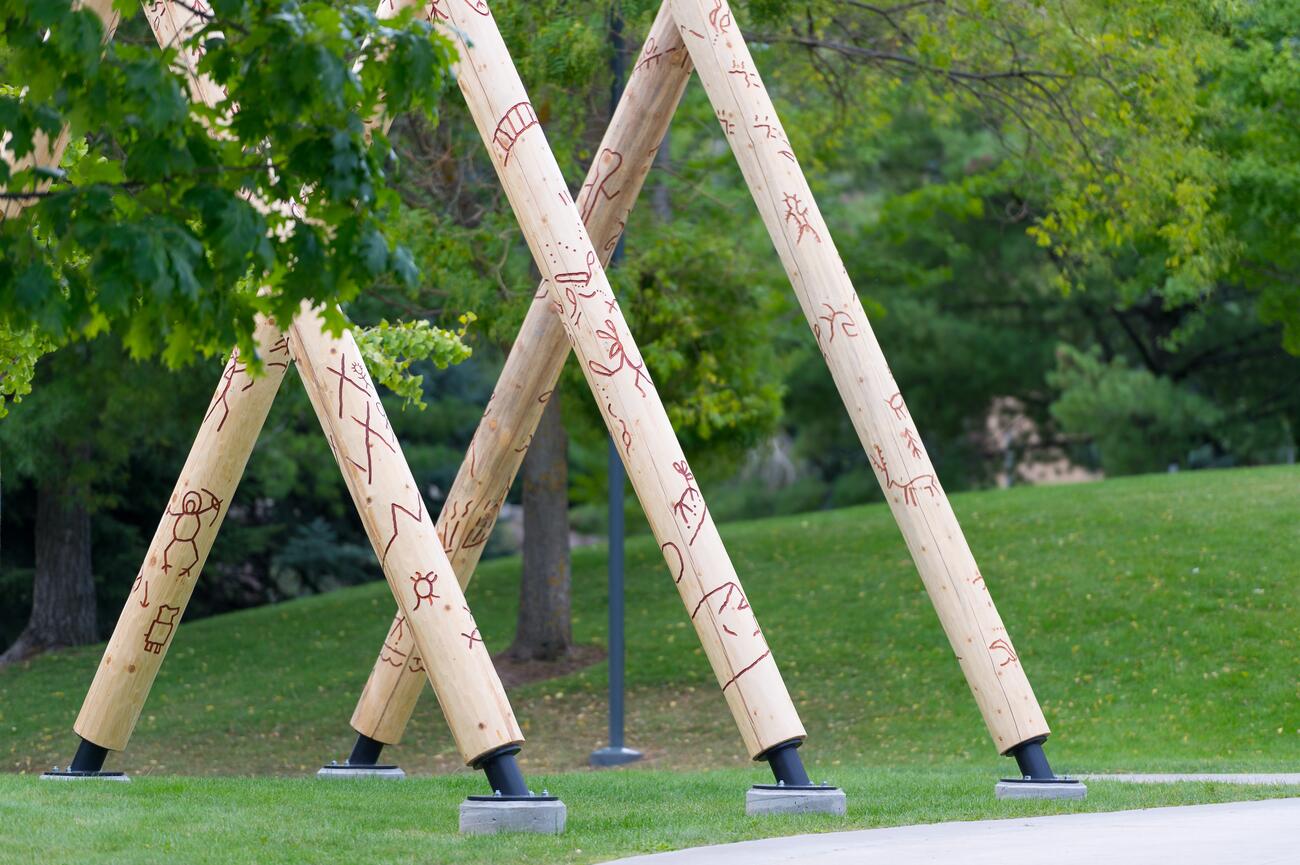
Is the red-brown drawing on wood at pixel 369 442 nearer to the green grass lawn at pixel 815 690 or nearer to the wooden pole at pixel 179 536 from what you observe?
the wooden pole at pixel 179 536

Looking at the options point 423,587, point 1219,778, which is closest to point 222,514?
point 423,587

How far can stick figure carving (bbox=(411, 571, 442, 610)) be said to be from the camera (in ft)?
24.9

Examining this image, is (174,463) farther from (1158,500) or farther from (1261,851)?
(1261,851)

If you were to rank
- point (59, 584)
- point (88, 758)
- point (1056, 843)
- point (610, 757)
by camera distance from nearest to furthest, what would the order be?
point (1056, 843) → point (88, 758) → point (610, 757) → point (59, 584)

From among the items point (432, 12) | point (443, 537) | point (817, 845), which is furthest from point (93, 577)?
point (817, 845)

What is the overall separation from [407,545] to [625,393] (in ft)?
4.36

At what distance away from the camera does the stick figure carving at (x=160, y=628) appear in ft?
31.6

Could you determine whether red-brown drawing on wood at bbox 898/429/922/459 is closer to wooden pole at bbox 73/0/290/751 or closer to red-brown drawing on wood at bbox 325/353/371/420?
red-brown drawing on wood at bbox 325/353/371/420

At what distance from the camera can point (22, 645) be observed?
2170 centimetres

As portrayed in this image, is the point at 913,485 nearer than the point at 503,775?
No

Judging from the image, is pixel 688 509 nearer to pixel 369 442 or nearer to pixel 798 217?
pixel 369 442

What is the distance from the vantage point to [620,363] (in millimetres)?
8164

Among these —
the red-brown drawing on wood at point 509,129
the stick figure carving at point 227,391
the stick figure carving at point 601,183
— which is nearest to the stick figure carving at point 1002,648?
the red-brown drawing on wood at point 509,129

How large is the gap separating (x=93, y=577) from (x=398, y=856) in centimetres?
1787
